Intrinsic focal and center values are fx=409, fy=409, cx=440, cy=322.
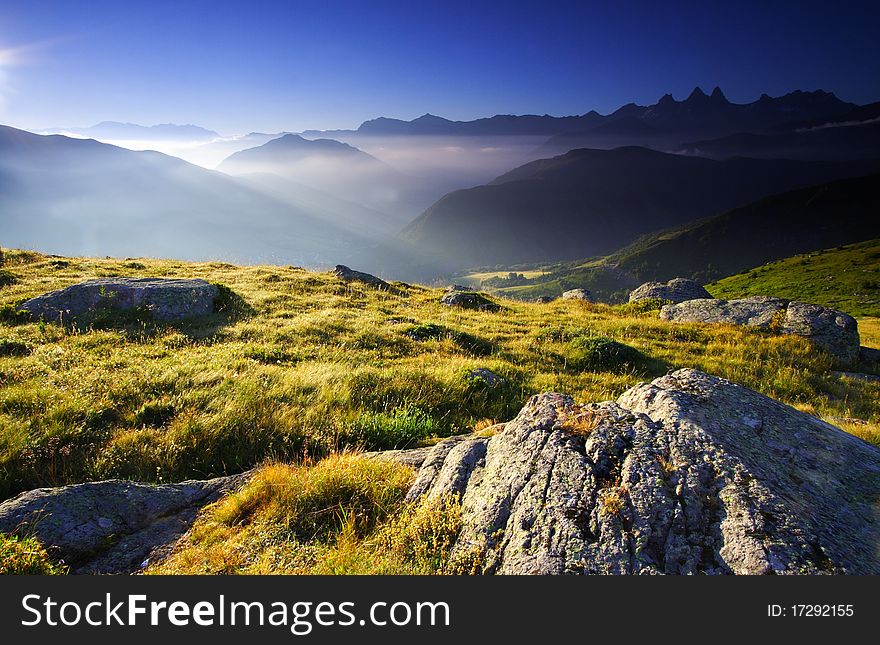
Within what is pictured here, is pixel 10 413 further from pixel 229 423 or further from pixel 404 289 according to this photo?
pixel 404 289

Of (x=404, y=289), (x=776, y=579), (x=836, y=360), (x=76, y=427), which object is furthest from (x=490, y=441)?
(x=404, y=289)

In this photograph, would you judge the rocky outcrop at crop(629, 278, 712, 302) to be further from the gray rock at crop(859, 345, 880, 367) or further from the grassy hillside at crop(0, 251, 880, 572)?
the grassy hillside at crop(0, 251, 880, 572)

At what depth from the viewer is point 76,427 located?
6.59 metres

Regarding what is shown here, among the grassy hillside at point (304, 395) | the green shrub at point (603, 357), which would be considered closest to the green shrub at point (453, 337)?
the grassy hillside at point (304, 395)

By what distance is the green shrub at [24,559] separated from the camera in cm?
349

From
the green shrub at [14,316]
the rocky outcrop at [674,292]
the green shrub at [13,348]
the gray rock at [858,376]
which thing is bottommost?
the gray rock at [858,376]

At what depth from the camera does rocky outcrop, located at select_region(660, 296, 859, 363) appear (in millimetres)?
17516

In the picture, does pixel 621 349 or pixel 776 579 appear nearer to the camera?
pixel 776 579

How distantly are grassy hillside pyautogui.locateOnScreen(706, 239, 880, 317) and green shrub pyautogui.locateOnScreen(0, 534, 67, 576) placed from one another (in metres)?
94.2

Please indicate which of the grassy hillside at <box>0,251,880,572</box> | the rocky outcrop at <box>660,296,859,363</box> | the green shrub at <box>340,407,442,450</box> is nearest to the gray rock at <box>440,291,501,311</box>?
the grassy hillside at <box>0,251,880,572</box>

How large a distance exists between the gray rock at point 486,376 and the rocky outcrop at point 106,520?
20.8 ft

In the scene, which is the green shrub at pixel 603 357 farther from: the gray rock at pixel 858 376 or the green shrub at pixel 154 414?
the green shrub at pixel 154 414

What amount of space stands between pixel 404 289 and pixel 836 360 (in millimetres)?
22144

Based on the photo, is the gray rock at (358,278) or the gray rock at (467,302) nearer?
the gray rock at (467,302)
